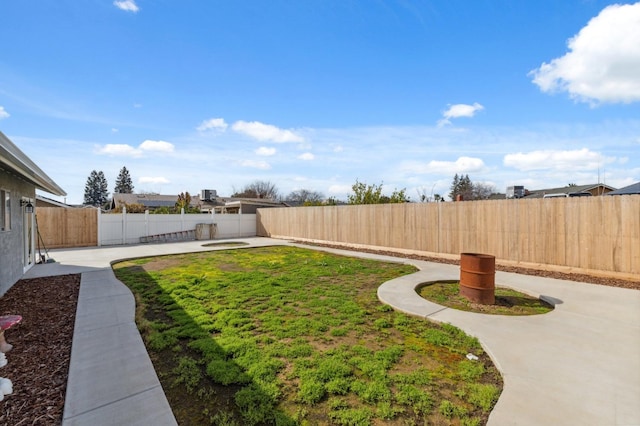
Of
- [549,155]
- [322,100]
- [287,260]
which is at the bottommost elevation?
[287,260]

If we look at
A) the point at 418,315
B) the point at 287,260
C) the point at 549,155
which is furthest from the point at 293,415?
the point at 549,155

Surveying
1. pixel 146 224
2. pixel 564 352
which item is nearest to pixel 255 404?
pixel 564 352

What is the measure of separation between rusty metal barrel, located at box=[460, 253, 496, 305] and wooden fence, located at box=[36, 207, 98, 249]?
634 inches

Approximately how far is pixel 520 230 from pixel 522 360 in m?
6.36

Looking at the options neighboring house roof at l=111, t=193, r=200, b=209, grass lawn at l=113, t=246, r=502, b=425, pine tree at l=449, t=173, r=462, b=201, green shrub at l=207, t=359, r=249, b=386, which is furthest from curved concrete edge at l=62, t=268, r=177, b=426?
pine tree at l=449, t=173, r=462, b=201

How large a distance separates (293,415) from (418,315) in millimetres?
2773

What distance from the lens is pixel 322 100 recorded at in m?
13.6

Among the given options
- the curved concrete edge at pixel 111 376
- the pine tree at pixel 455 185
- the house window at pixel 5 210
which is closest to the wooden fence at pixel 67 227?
the house window at pixel 5 210

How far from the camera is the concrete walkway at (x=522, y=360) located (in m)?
2.21

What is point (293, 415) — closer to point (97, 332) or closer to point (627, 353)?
point (97, 332)

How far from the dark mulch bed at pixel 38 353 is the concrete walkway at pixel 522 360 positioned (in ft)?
0.38

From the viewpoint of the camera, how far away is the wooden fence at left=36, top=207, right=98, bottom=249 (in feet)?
42.0

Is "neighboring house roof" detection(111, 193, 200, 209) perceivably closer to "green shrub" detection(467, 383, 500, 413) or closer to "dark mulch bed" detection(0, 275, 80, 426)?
"dark mulch bed" detection(0, 275, 80, 426)

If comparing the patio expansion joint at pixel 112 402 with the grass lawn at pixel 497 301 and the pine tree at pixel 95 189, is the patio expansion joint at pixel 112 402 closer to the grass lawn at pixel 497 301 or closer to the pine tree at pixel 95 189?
the grass lawn at pixel 497 301
